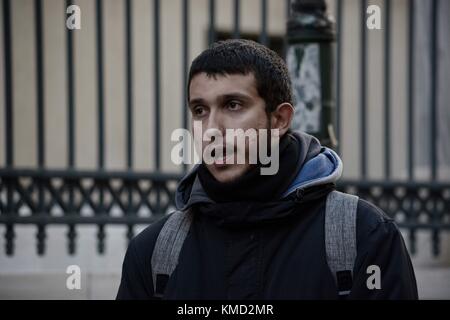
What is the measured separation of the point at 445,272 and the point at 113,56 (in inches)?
174

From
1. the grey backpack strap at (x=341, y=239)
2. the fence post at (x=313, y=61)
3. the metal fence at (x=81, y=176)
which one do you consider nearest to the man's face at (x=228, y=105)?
the grey backpack strap at (x=341, y=239)

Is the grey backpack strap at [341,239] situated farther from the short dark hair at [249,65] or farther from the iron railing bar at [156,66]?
the iron railing bar at [156,66]

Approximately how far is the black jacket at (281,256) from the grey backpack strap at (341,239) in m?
0.02

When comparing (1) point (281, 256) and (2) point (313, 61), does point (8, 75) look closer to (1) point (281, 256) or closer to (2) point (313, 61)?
(2) point (313, 61)

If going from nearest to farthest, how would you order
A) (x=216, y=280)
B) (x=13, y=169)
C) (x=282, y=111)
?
(x=216, y=280) < (x=282, y=111) < (x=13, y=169)

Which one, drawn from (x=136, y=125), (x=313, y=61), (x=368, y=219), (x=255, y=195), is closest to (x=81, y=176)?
(x=313, y=61)

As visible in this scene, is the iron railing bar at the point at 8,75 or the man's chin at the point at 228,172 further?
the iron railing bar at the point at 8,75

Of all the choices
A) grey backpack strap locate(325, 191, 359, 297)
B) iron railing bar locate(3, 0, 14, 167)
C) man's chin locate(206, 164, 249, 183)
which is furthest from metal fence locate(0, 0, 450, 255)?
grey backpack strap locate(325, 191, 359, 297)

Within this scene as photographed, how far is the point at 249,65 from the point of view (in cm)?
238

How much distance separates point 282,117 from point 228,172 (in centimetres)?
26

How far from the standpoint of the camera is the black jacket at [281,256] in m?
2.22
